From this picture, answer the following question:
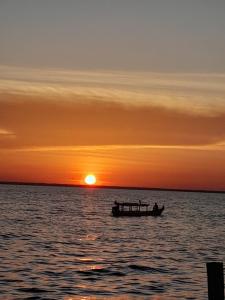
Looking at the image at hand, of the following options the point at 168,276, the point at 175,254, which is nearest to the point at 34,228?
the point at 175,254

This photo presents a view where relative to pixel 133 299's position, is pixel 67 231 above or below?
above

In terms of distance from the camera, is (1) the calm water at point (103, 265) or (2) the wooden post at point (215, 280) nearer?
(2) the wooden post at point (215, 280)

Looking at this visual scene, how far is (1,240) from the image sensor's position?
50.2 m

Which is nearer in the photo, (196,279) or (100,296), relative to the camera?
(100,296)

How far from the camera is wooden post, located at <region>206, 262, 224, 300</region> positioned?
54.9 feet

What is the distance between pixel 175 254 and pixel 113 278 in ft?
45.0

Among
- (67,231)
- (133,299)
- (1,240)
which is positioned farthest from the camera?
(67,231)

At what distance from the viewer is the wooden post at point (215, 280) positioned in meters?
16.7

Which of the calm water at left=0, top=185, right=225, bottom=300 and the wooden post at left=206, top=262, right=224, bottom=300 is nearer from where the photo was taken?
the wooden post at left=206, top=262, right=224, bottom=300

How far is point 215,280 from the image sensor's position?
16.9m

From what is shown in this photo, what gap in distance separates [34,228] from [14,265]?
31.9 m

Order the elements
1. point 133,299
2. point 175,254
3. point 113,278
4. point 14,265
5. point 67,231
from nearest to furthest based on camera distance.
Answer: point 133,299 → point 113,278 → point 14,265 → point 175,254 → point 67,231

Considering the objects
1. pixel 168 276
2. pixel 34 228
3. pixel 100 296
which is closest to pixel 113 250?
pixel 168 276

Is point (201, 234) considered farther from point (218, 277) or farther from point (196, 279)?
point (218, 277)
